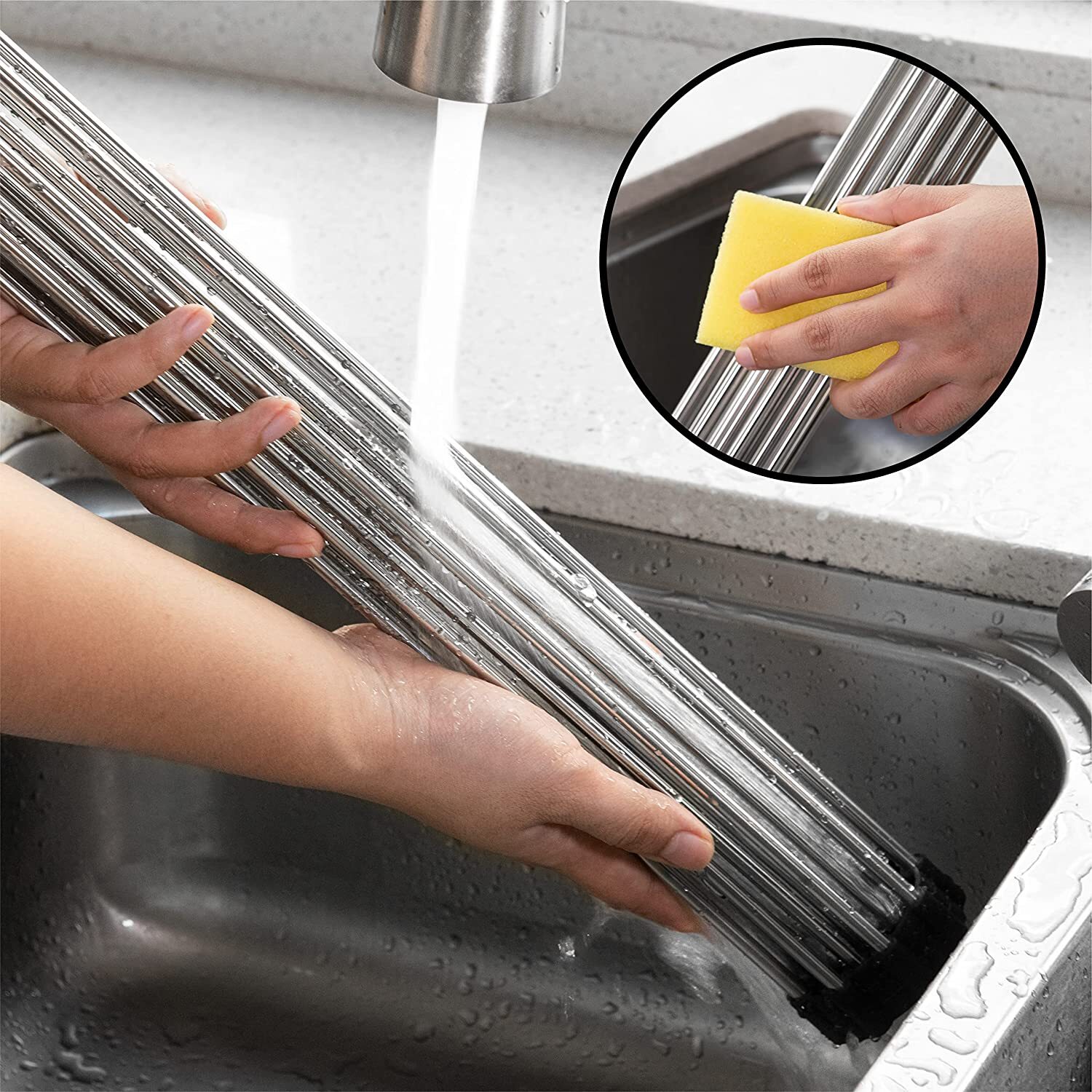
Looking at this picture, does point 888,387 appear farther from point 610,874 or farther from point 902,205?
point 610,874

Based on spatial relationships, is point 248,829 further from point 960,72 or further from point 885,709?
point 960,72

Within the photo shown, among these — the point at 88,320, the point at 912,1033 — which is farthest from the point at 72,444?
the point at 912,1033

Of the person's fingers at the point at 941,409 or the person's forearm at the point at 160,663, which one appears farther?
the person's fingers at the point at 941,409

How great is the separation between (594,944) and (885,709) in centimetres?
22

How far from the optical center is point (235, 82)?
110cm

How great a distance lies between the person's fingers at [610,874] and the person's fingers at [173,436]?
8.3 inches

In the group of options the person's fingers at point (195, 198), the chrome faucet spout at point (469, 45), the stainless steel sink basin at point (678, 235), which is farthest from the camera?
the stainless steel sink basin at point (678, 235)

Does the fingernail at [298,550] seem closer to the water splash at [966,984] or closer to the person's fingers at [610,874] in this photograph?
the person's fingers at [610,874]

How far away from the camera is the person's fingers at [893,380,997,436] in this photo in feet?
2.50

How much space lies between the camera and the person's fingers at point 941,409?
0.76 m

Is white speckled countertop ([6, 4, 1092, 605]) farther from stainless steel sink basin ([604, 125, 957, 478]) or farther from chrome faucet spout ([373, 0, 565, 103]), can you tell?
chrome faucet spout ([373, 0, 565, 103])

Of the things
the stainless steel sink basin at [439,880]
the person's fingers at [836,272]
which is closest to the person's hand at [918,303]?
the person's fingers at [836,272]

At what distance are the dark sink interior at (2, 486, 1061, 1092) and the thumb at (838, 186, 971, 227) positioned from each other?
18 centimetres

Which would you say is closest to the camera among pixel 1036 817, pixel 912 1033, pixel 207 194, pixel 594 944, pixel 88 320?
pixel 912 1033
